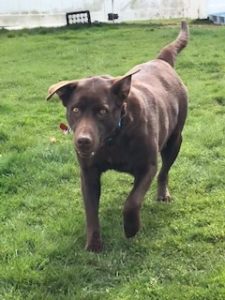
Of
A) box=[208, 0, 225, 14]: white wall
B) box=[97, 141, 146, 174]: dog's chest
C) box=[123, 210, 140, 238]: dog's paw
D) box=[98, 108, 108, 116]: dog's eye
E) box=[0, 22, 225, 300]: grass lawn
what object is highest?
box=[98, 108, 108, 116]: dog's eye

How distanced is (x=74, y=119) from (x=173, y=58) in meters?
2.19

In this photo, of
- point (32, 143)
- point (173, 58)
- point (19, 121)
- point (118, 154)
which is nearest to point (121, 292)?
point (118, 154)

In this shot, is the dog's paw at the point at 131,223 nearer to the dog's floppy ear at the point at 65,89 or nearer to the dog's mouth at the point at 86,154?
the dog's mouth at the point at 86,154

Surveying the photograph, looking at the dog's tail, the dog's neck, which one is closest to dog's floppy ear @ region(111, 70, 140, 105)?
the dog's neck

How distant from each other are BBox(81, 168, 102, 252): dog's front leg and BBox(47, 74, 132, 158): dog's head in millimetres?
451

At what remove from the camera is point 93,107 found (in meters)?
4.33

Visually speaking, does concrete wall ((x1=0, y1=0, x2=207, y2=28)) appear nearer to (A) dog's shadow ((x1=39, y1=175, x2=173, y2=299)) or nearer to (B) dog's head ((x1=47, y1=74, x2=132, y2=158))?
(A) dog's shadow ((x1=39, y1=175, x2=173, y2=299))

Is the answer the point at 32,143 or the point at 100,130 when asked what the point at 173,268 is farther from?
the point at 32,143

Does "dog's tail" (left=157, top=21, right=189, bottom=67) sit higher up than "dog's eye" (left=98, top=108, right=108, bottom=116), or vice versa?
"dog's eye" (left=98, top=108, right=108, bottom=116)

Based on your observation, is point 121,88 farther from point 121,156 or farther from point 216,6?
point 216,6

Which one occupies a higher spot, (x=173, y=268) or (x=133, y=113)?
(x=133, y=113)

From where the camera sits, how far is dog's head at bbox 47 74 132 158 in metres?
4.26

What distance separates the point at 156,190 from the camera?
5.97m

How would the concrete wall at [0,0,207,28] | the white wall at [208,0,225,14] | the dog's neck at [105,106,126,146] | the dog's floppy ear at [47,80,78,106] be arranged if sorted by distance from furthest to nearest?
the white wall at [208,0,225,14] → the concrete wall at [0,0,207,28] → the dog's neck at [105,106,126,146] → the dog's floppy ear at [47,80,78,106]
